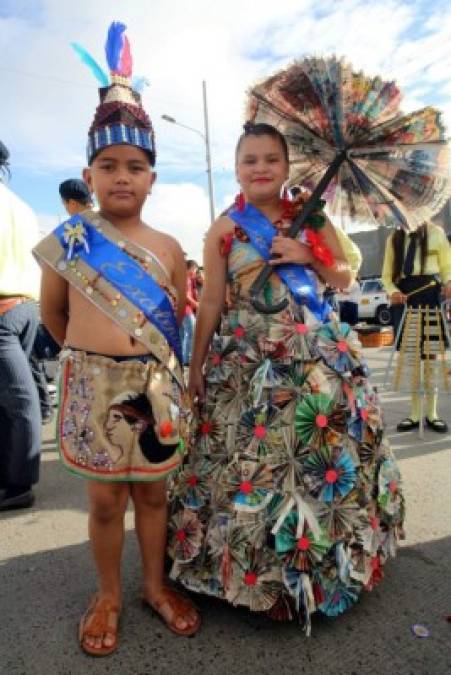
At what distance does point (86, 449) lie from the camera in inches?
66.4

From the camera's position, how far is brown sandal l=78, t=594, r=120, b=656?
1.68m

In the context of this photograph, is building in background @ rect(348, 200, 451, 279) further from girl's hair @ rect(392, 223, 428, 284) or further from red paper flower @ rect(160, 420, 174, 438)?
red paper flower @ rect(160, 420, 174, 438)

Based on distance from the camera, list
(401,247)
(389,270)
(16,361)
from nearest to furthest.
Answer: (16,361) → (401,247) → (389,270)

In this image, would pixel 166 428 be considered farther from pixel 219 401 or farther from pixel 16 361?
pixel 16 361

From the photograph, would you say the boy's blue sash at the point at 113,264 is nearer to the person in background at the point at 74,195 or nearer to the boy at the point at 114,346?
the boy at the point at 114,346

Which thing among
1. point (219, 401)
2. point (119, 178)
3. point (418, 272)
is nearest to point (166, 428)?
point (219, 401)

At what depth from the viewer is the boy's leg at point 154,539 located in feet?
5.97

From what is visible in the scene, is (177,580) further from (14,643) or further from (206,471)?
(14,643)

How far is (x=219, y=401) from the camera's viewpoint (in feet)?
6.40

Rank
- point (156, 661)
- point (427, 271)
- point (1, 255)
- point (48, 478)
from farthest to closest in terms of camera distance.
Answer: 1. point (427, 271)
2. point (48, 478)
3. point (1, 255)
4. point (156, 661)

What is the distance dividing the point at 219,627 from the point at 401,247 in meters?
3.32

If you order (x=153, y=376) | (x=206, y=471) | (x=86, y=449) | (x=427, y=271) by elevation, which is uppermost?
(x=427, y=271)

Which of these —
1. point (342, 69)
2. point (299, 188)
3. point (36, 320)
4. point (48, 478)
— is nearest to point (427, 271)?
point (299, 188)

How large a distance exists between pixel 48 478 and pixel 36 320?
3.63ft
